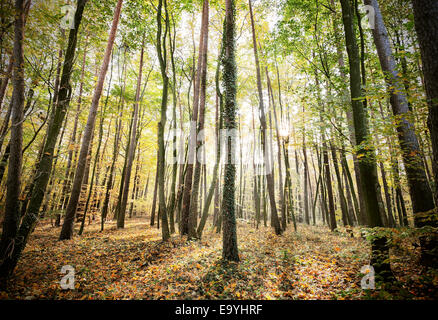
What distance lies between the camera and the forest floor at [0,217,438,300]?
11.9 feet

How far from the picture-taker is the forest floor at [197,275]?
362 centimetres

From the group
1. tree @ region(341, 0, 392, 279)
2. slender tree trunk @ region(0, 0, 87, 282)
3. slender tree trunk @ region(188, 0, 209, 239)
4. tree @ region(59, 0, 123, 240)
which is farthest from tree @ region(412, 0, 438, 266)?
tree @ region(59, 0, 123, 240)

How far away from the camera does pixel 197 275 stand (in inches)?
175

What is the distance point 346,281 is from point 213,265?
346 centimetres

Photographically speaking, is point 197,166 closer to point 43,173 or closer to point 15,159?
point 43,173

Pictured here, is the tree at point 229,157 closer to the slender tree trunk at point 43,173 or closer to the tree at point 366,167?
the tree at point 366,167

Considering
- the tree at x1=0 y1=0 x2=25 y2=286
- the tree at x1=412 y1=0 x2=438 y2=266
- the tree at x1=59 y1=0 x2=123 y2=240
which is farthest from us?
the tree at x1=59 y1=0 x2=123 y2=240

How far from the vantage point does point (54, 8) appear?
6.75 meters

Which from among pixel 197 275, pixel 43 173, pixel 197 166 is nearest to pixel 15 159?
pixel 43 173

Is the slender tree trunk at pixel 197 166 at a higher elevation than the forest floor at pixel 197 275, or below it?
higher

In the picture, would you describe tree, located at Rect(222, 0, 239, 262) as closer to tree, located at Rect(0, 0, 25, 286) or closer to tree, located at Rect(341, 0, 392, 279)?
tree, located at Rect(341, 0, 392, 279)

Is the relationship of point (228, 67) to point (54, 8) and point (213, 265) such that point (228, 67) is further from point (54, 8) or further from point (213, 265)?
point (54, 8)

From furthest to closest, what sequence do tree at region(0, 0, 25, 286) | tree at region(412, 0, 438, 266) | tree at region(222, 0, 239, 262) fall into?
tree at region(222, 0, 239, 262)
tree at region(0, 0, 25, 286)
tree at region(412, 0, 438, 266)

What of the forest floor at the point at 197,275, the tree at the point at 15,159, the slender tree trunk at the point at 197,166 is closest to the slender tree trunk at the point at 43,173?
the tree at the point at 15,159
